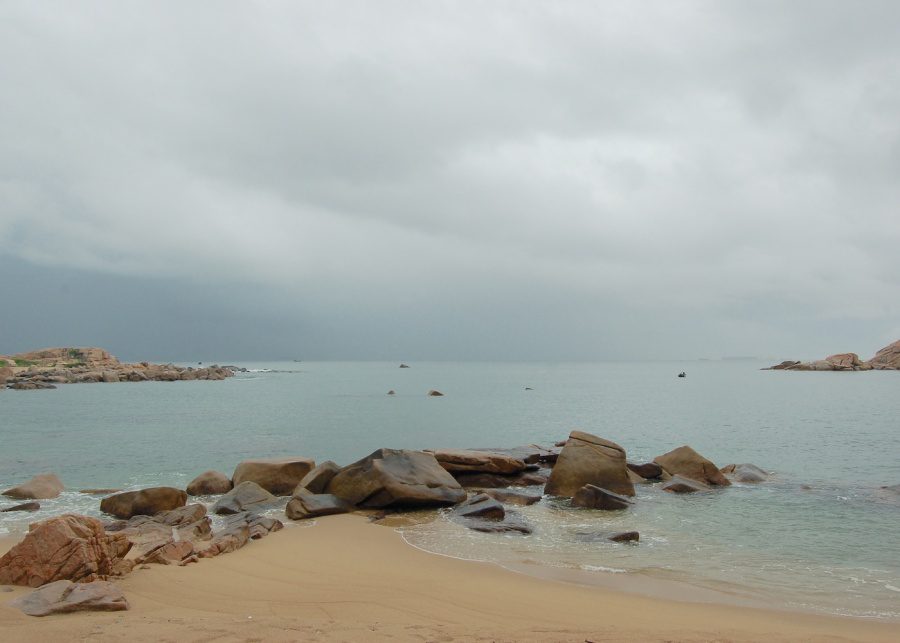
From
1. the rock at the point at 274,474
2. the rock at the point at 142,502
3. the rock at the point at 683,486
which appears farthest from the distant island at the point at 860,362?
the rock at the point at 142,502

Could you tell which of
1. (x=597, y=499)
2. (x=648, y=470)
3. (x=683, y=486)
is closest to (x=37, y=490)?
(x=597, y=499)

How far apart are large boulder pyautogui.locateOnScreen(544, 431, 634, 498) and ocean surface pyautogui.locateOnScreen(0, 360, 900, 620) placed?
2.71 feet

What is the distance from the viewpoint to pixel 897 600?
1036cm

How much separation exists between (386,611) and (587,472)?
12.9m

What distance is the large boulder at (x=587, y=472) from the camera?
20.0m

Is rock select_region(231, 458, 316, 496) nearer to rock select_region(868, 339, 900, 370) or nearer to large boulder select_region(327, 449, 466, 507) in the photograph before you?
large boulder select_region(327, 449, 466, 507)

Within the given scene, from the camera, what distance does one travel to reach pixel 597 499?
18.1 m

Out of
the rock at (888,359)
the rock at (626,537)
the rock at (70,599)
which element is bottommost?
the rock at (626,537)

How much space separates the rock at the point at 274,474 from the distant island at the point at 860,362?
18190cm

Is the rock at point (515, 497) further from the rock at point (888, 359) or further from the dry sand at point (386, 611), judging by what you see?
the rock at point (888, 359)

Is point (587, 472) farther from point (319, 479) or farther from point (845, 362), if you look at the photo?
point (845, 362)

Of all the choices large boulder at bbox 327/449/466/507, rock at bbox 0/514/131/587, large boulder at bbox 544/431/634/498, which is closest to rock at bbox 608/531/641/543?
large boulder at bbox 327/449/466/507

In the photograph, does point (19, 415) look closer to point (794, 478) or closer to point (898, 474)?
point (794, 478)

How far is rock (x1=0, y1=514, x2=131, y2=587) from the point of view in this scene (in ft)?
29.8
